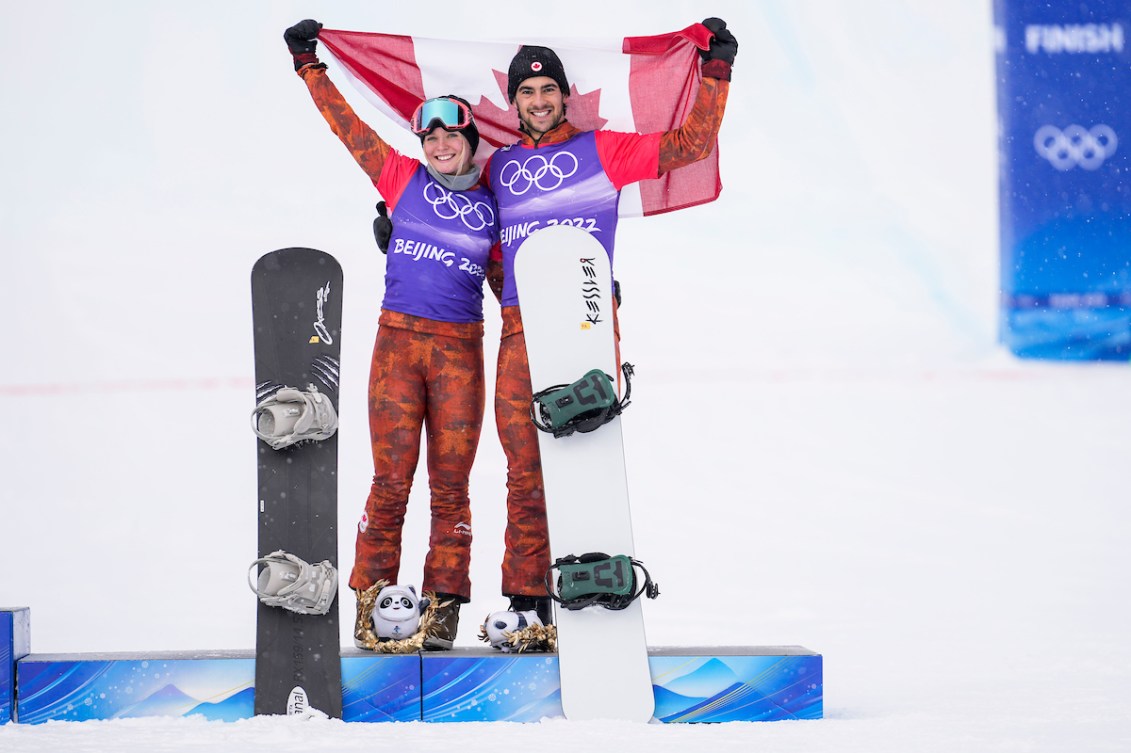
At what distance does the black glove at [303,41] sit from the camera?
9.25 ft

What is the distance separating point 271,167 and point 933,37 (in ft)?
16.3

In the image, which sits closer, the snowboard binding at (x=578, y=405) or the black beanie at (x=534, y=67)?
the snowboard binding at (x=578, y=405)

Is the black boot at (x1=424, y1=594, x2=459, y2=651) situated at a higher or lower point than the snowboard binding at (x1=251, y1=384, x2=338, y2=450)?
lower

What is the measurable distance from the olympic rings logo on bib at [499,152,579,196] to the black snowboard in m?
0.49

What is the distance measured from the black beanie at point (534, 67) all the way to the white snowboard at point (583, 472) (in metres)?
0.47

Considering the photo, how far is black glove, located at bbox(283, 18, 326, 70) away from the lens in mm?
2818

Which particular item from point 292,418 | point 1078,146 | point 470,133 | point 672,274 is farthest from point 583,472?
point 1078,146

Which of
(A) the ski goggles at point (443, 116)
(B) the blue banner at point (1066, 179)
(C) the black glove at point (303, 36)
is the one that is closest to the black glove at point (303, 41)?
(C) the black glove at point (303, 36)

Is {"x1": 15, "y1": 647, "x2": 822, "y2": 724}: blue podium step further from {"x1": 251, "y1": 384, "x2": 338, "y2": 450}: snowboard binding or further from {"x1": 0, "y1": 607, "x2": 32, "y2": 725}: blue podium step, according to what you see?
{"x1": 251, "y1": 384, "x2": 338, "y2": 450}: snowboard binding

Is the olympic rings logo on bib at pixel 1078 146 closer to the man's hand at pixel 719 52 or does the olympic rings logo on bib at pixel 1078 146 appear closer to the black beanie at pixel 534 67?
the man's hand at pixel 719 52

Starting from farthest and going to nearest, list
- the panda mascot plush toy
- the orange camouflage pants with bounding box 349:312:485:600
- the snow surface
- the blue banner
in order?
the blue banner
the snow surface
the orange camouflage pants with bounding box 349:312:485:600
the panda mascot plush toy

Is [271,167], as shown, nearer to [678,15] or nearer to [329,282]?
[678,15]

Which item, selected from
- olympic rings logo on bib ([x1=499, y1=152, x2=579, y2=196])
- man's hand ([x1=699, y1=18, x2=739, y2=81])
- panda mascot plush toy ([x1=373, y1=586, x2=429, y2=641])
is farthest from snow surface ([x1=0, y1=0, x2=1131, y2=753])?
man's hand ([x1=699, y1=18, x2=739, y2=81])

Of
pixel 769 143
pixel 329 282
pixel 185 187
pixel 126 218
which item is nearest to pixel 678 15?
pixel 769 143
